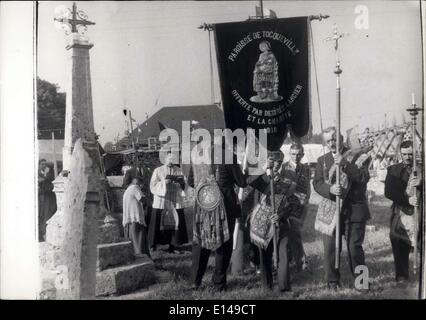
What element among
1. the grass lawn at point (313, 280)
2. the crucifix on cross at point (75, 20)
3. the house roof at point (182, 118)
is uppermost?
the crucifix on cross at point (75, 20)

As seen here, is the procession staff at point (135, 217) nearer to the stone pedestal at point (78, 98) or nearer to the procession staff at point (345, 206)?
the stone pedestal at point (78, 98)

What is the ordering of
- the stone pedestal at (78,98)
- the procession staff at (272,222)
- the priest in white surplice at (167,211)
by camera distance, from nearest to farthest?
the procession staff at (272,222) → the stone pedestal at (78,98) → the priest in white surplice at (167,211)

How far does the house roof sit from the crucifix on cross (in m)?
1.24

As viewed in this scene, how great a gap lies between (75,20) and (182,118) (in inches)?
61.6

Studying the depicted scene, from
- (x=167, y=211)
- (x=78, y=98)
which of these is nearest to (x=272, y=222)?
(x=167, y=211)

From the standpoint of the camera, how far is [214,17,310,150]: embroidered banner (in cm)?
464

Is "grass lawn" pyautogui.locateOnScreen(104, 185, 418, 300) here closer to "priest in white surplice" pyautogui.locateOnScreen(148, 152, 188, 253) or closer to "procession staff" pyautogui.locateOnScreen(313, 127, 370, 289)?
"procession staff" pyautogui.locateOnScreen(313, 127, 370, 289)

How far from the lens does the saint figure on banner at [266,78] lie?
464cm

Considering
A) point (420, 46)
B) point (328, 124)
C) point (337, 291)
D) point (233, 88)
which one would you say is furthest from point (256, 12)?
point (337, 291)

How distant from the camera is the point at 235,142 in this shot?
4.62 meters

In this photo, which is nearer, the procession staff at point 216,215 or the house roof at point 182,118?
the procession staff at point 216,215

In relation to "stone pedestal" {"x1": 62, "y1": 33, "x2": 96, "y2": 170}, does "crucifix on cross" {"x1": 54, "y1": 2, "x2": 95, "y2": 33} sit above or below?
above

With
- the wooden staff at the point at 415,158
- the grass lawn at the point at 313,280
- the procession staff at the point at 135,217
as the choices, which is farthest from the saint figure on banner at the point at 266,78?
the procession staff at the point at 135,217

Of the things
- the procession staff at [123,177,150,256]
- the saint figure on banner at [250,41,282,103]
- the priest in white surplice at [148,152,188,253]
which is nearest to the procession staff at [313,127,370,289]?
the saint figure on banner at [250,41,282,103]
